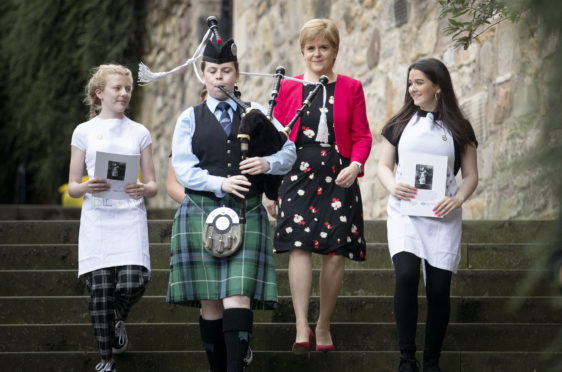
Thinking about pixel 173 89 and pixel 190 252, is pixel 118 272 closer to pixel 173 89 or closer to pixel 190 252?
pixel 190 252

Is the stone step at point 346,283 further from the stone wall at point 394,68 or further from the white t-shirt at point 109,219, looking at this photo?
the white t-shirt at point 109,219

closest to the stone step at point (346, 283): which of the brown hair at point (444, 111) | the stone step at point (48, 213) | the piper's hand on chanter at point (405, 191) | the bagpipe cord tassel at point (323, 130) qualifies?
the bagpipe cord tassel at point (323, 130)

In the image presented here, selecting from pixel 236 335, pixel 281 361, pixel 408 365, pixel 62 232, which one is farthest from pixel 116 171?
pixel 62 232

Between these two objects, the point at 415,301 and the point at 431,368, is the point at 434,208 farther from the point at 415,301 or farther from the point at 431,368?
the point at 431,368

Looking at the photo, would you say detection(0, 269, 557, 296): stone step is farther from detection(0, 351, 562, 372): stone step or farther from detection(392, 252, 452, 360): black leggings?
detection(392, 252, 452, 360): black leggings

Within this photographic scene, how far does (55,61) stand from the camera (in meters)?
16.2

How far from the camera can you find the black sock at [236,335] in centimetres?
354

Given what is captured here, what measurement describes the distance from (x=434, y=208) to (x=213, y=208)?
1.03 meters

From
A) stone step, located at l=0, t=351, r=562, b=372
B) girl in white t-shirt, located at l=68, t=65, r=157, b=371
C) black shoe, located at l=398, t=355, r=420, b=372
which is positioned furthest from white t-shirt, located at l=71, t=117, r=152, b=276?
black shoe, located at l=398, t=355, r=420, b=372

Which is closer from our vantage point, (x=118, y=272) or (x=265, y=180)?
(x=265, y=180)

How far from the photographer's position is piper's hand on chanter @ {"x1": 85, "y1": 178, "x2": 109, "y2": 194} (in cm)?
421

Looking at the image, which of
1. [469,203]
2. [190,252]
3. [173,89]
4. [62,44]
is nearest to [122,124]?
[190,252]

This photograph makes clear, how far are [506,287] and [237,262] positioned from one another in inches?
96.5

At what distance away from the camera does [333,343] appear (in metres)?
4.82
